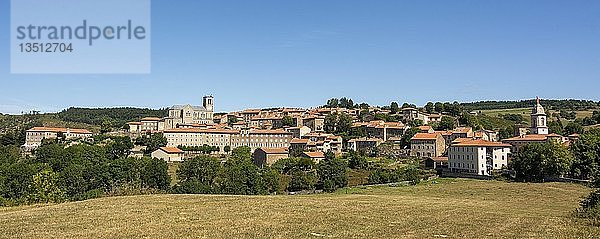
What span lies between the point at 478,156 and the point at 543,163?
13.9 meters

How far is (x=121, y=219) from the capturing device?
2792cm

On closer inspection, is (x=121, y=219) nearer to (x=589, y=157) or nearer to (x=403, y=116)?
(x=589, y=157)

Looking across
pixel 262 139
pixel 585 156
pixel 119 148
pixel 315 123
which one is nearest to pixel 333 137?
pixel 262 139

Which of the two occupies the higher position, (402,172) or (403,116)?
(403,116)

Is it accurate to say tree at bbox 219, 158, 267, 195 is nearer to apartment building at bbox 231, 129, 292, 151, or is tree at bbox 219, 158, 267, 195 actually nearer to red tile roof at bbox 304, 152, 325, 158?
red tile roof at bbox 304, 152, 325, 158

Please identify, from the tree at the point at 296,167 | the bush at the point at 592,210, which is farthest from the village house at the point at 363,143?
the bush at the point at 592,210

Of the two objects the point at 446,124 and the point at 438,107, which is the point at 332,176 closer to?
the point at 446,124

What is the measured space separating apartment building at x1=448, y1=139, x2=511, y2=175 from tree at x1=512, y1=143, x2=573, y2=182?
400 inches

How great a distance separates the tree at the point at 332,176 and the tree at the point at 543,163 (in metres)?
21.9

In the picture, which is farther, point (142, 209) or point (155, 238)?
point (142, 209)

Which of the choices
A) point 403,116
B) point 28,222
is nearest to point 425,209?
point 28,222

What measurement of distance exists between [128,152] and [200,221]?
3338 inches

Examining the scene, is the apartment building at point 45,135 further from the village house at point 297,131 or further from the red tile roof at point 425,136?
the red tile roof at point 425,136

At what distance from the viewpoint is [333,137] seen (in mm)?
114000
